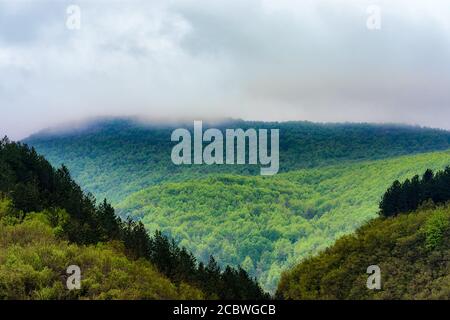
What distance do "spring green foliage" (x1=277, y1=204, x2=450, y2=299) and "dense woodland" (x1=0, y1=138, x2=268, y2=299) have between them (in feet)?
25.9

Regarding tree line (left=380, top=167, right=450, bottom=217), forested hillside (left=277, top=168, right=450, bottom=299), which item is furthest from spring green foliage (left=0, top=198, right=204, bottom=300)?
tree line (left=380, top=167, right=450, bottom=217)

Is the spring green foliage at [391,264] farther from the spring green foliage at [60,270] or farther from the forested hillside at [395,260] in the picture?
the spring green foliage at [60,270]

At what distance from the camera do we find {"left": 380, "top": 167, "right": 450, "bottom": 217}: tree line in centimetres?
9838

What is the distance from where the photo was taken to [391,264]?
81.2 metres

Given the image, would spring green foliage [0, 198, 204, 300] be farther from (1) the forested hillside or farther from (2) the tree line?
(2) the tree line

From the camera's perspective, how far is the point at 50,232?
7106cm

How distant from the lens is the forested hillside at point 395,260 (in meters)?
74.8

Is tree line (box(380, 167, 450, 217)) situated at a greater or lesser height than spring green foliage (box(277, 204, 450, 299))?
greater

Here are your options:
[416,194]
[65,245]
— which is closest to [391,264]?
[416,194]

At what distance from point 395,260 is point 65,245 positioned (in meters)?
35.3

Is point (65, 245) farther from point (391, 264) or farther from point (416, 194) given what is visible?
point (416, 194)

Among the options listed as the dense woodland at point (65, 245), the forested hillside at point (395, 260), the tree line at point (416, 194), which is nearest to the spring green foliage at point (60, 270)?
the dense woodland at point (65, 245)
